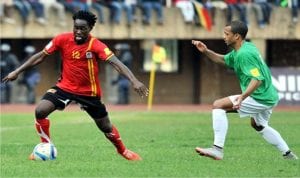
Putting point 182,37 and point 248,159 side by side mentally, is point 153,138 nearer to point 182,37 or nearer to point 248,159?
point 248,159

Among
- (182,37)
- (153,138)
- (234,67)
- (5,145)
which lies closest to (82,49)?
(234,67)

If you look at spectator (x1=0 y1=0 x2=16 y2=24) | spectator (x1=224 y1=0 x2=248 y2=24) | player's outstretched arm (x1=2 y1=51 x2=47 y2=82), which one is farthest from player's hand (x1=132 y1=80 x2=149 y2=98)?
spectator (x1=224 y1=0 x2=248 y2=24)

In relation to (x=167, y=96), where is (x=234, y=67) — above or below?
above

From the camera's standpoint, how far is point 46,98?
1262 cm

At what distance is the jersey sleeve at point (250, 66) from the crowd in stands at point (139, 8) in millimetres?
21081

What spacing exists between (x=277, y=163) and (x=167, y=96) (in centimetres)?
2483

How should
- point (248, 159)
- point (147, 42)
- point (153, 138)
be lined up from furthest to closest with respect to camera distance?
point (147, 42) → point (153, 138) → point (248, 159)

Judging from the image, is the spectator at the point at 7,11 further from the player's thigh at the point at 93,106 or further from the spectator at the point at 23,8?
the player's thigh at the point at 93,106

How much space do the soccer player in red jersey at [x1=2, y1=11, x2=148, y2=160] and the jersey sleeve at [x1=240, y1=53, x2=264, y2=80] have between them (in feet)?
5.76

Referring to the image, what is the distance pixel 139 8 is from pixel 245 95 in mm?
21881

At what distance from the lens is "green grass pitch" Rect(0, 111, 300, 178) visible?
450 inches

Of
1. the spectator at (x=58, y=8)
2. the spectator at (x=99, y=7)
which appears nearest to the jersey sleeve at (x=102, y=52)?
the spectator at (x=58, y=8)

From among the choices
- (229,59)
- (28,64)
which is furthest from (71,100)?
(229,59)

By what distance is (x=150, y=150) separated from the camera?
14578mm
